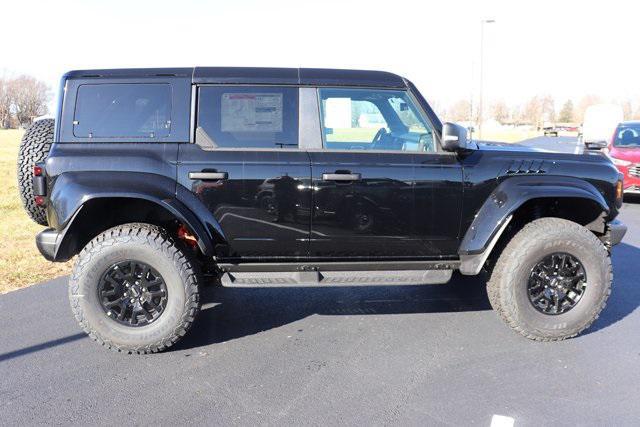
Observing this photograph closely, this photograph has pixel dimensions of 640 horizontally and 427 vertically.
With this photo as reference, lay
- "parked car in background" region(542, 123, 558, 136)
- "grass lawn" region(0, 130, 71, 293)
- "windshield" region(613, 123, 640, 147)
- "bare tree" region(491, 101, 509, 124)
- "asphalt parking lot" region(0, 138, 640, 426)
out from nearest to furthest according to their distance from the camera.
Answer: "asphalt parking lot" region(0, 138, 640, 426), "grass lawn" region(0, 130, 71, 293), "windshield" region(613, 123, 640, 147), "parked car in background" region(542, 123, 558, 136), "bare tree" region(491, 101, 509, 124)

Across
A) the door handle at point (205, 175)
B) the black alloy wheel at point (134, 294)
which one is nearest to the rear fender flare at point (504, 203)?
the door handle at point (205, 175)

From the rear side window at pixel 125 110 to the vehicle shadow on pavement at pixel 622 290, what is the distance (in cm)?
370

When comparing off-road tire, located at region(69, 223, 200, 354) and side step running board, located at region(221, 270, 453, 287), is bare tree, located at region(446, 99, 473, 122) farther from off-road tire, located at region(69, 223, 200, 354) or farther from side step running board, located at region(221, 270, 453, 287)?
off-road tire, located at region(69, 223, 200, 354)

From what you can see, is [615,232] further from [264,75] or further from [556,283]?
[264,75]

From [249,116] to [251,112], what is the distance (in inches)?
1.3

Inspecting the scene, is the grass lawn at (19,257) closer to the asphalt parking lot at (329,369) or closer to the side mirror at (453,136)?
the asphalt parking lot at (329,369)

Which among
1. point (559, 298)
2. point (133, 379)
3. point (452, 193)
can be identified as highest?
point (452, 193)

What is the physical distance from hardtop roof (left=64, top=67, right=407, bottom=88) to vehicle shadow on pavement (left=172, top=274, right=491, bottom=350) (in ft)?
6.36

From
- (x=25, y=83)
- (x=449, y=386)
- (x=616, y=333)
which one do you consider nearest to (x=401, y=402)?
(x=449, y=386)

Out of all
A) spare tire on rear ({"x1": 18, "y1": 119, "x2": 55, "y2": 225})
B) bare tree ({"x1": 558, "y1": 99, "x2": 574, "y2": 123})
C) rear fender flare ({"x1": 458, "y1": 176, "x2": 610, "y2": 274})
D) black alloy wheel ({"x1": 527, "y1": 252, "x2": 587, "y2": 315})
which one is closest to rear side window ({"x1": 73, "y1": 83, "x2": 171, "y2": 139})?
spare tire on rear ({"x1": 18, "y1": 119, "x2": 55, "y2": 225})

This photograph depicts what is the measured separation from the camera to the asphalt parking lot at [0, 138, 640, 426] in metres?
3.00

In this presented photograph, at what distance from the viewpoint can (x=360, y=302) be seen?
4.80m

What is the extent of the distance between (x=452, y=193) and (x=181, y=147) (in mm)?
2006

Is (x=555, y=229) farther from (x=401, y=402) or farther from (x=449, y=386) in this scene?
(x=401, y=402)
